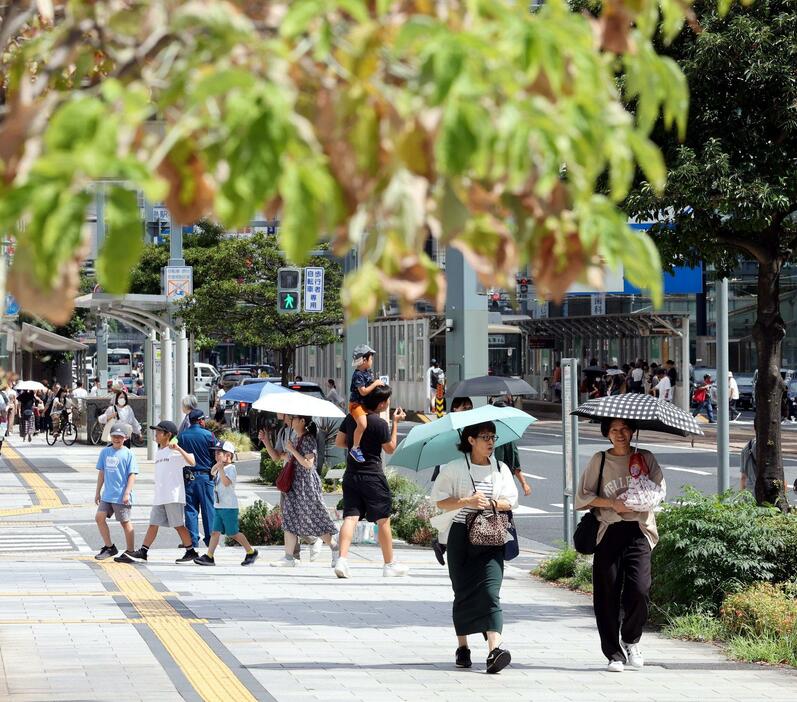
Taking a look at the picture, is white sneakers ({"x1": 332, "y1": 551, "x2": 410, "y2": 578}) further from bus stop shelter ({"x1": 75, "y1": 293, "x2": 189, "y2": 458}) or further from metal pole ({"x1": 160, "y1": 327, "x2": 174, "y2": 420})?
metal pole ({"x1": 160, "y1": 327, "x2": 174, "y2": 420})

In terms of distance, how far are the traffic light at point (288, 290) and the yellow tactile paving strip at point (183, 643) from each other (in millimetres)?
13522

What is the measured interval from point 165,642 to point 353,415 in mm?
4435

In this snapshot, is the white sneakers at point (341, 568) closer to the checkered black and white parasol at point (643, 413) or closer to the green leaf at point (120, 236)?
the checkered black and white parasol at point (643, 413)

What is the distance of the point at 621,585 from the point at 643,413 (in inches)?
45.5

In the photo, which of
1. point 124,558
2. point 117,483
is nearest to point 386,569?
point 124,558

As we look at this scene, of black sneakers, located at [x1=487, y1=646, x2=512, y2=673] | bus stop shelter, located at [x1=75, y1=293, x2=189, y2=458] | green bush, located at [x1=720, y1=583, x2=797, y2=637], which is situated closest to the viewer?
black sneakers, located at [x1=487, y1=646, x2=512, y2=673]

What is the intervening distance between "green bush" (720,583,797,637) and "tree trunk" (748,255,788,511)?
1645 millimetres

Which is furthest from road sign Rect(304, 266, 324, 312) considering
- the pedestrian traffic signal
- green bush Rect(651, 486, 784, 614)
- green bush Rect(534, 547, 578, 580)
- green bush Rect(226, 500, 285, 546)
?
green bush Rect(651, 486, 784, 614)

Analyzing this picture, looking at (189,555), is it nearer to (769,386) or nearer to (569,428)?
(569,428)

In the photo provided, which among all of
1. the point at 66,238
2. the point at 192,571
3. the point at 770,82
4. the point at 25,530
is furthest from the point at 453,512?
the point at 25,530

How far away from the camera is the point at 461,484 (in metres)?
9.86

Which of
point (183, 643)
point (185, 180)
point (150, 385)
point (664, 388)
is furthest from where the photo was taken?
point (664, 388)

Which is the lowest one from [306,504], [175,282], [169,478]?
[306,504]

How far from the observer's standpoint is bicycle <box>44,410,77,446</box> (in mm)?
41156
